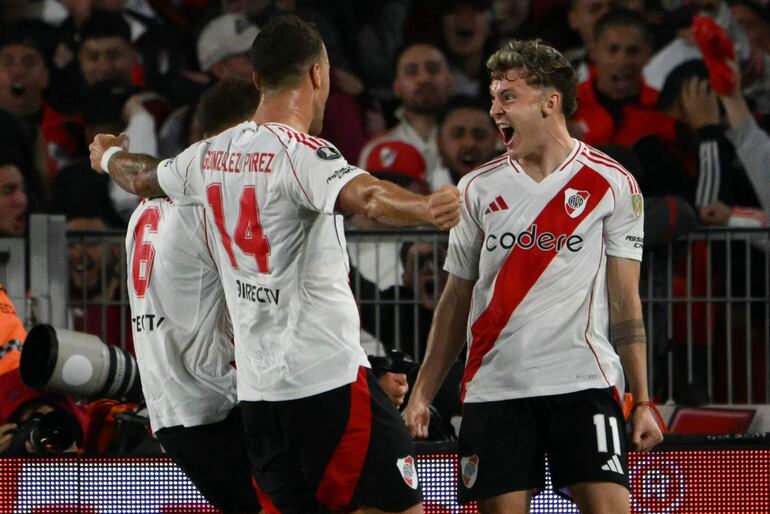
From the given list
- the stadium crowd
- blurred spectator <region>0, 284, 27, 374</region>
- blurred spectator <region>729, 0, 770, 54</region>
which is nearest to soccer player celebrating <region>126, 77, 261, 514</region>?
blurred spectator <region>0, 284, 27, 374</region>

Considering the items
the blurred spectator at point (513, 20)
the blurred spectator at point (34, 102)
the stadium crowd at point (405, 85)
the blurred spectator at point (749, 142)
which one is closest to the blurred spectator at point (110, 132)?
the stadium crowd at point (405, 85)

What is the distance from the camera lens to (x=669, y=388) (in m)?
6.39

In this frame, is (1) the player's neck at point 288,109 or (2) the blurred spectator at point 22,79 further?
(2) the blurred spectator at point 22,79

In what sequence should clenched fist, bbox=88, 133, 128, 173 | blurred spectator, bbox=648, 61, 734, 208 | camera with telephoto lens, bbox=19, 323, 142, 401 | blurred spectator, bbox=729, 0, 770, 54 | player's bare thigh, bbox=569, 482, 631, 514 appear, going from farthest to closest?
blurred spectator, bbox=729, 0, 770, 54 → blurred spectator, bbox=648, 61, 734, 208 → camera with telephoto lens, bbox=19, 323, 142, 401 → clenched fist, bbox=88, 133, 128, 173 → player's bare thigh, bbox=569, 482, 631, 514

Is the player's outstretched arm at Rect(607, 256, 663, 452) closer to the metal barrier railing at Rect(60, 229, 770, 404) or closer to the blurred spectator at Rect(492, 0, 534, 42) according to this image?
the metal barrier railing at Rect(60, 229, 770, 404)

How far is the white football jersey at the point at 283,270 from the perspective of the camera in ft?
11.8

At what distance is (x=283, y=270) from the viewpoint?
3635 mm

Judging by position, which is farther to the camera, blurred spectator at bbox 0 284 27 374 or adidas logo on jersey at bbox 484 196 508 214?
blurred spectator at bbox 0 284 27 374

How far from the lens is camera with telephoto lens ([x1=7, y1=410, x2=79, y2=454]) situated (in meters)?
5.16

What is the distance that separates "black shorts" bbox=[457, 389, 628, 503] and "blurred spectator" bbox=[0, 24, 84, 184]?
5187mm

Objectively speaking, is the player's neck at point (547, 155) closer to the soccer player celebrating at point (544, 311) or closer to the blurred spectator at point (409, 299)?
the soccer player celebrating at point (544, 311)

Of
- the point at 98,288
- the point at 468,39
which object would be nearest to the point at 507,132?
the point at 98,288

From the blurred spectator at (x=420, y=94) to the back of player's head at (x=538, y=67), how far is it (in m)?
3.99

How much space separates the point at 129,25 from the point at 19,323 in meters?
3.85
